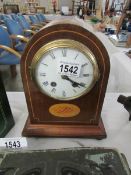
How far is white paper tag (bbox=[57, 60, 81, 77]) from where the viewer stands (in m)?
0.44

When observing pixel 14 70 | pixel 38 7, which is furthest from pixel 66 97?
pixel 38 7

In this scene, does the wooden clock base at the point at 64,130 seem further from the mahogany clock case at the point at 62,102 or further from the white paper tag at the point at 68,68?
the white paper tag at the point at 68,68

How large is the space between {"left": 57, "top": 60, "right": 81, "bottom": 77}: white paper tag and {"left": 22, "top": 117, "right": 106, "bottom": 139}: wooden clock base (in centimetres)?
14

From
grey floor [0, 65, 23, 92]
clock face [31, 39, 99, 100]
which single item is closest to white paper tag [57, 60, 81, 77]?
clock face [31, 39, 99, 100]

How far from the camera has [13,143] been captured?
442 millimetres

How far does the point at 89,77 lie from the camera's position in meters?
0.45

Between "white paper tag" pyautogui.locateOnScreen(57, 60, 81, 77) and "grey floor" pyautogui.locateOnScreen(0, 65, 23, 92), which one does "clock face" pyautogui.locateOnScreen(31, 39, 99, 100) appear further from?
"grey floor" pyautogui.locateOnScreen(0, 65, 23, 92)

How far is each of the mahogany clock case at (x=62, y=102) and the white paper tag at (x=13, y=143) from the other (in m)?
0.06

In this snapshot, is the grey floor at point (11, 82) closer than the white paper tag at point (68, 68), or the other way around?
the white paper tag at point (68, 68)

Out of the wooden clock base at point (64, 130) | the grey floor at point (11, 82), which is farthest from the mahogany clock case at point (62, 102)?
the grey floor at point (11, 82)

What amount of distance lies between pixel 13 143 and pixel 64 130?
0.13 metres

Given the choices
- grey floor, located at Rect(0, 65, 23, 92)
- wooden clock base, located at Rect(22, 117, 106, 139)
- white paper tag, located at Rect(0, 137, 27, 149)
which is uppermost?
white paper tag, located at Rect(0, 137, 27, 149)

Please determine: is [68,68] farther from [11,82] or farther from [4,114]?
[11,82]

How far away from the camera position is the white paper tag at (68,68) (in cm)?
44
